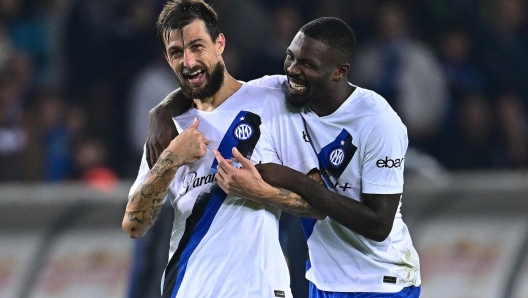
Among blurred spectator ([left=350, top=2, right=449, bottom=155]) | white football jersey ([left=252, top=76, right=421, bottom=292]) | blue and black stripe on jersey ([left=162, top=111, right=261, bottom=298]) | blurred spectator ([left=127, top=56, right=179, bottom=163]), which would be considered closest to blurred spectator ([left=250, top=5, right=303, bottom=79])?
blurred spectator ([left=350, top=2, right=449, bottom=155])

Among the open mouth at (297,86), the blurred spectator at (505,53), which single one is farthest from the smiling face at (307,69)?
the blurred spectator at (505,53)

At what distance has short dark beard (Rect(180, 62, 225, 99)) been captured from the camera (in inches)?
175

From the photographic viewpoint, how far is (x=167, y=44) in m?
4.50

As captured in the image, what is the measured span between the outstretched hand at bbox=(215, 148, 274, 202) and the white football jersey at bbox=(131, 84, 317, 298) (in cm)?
15

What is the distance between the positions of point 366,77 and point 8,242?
4368mm

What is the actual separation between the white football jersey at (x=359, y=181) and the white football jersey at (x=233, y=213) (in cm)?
26

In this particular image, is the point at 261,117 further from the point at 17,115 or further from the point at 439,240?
the point at 17,115

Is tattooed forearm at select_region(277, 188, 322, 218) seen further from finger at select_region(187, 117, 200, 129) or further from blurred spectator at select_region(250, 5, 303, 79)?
blurred spectator at select_region(250, 5, 303, 79)

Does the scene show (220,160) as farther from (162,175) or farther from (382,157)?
(382,157)

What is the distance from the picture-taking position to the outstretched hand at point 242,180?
4.23m

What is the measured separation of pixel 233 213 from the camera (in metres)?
A: 4.39

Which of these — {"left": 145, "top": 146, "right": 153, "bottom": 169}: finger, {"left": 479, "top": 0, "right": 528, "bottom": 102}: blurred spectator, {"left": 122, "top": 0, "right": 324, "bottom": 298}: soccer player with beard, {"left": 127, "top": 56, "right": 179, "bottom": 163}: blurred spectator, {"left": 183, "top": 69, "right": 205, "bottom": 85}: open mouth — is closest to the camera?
{"left": 122, "top": 0, "right": 324, "bottom": 298}: soccer player with beard

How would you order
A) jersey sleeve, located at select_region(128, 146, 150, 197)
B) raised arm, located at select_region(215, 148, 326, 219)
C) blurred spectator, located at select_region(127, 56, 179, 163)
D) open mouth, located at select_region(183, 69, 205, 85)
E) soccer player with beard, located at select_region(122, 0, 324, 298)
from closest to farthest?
raised arm, located at select_region(215, 148, 326, 219) < soccer player with beard, located at select_region(122, 0, 324, 298) < open mouth, located at select_region(183, 69, 205, 85) < jersey sleeve, located at select_region(128, 146, 150, 197) < blurred spectator, located at select_region(127, 56, 179, 163)

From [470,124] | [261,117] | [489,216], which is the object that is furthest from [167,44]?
[470,124]
